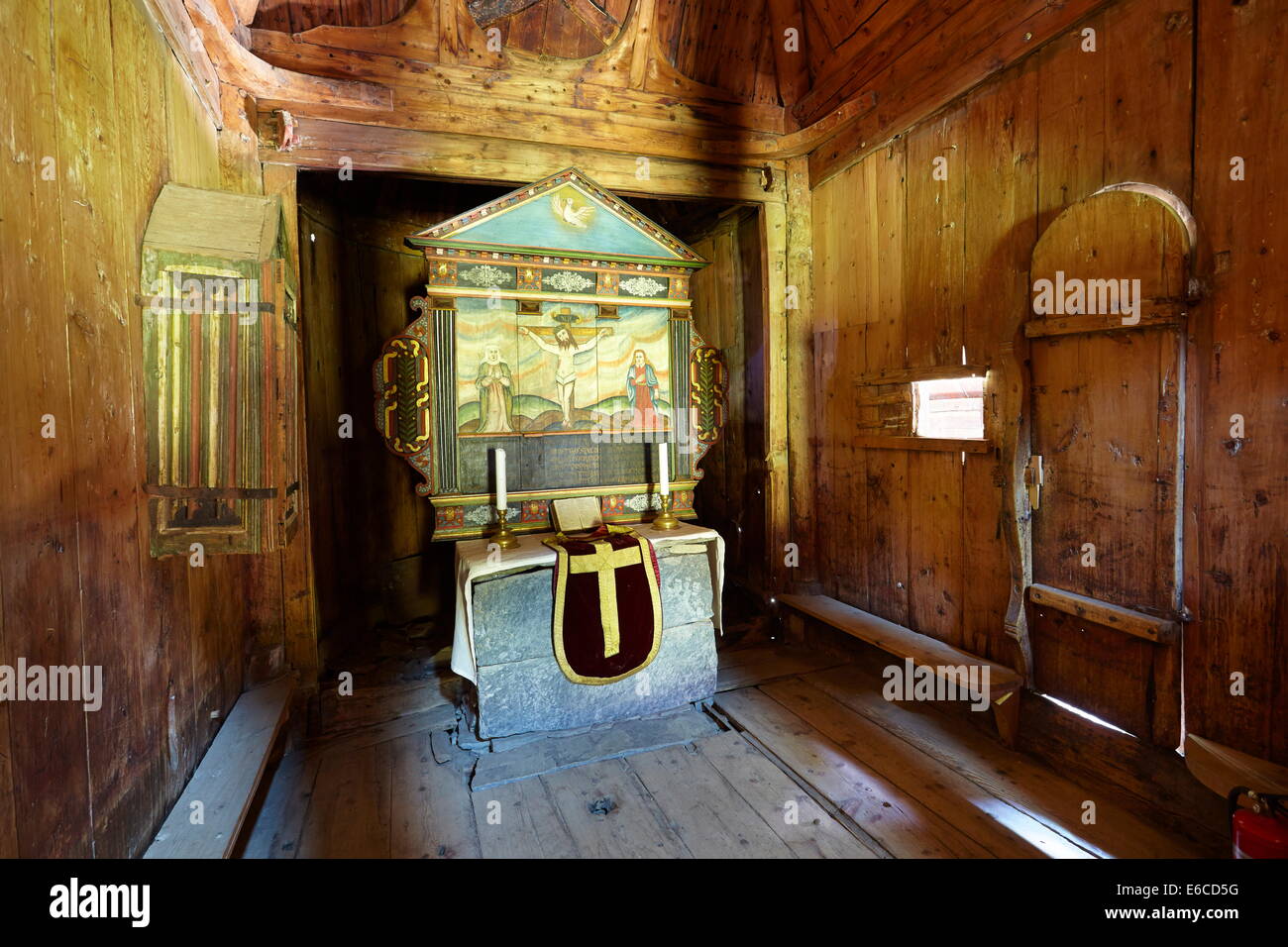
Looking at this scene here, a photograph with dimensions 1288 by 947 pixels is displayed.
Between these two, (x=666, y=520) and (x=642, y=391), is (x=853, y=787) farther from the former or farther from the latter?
(x=642, y=391)

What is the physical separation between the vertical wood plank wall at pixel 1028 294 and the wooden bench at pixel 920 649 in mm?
103

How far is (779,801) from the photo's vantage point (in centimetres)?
269

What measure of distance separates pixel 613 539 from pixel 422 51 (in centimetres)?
338

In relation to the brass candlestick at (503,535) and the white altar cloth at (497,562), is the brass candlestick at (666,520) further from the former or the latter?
the brass candlestick at (503,535)

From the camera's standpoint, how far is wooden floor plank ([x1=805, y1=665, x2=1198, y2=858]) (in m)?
2.35

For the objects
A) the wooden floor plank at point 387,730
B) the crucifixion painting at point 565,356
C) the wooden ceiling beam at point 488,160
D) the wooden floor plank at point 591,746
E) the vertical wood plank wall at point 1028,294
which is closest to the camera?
the vertical wood plank wall at point 1028,294

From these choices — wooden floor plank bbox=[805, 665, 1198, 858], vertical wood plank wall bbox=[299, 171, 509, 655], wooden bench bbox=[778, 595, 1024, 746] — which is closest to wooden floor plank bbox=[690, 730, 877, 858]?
wooden floor plank bbox=[805, 665, 1198, 858]

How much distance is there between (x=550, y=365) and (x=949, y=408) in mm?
2551

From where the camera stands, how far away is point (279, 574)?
3.58 meters

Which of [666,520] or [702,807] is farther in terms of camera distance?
[666,520]

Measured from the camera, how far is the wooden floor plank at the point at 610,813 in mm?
2422

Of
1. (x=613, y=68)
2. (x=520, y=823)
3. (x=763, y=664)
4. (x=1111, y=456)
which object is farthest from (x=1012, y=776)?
(x=613, y=68)

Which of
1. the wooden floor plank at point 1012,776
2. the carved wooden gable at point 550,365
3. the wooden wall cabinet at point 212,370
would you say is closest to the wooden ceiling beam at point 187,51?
the wooden wall cabinet at point 212,370

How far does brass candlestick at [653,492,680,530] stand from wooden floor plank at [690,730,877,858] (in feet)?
4.19
